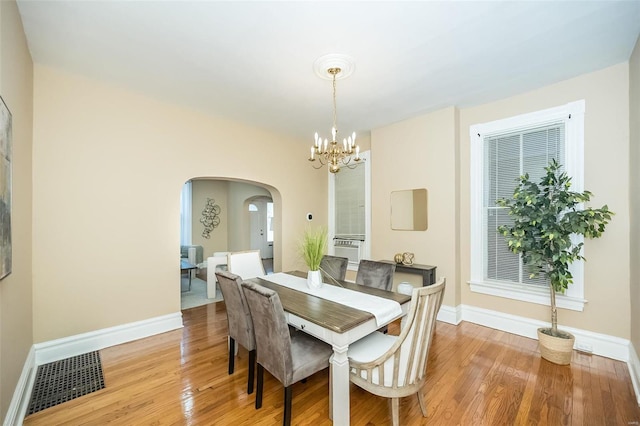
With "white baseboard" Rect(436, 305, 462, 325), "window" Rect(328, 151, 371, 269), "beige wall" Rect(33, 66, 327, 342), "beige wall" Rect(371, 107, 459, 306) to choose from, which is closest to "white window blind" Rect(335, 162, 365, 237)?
"window" Rect(328, 151, 371, 269)

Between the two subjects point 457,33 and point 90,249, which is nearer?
point 457,33

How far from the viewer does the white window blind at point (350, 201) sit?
4.95 metres

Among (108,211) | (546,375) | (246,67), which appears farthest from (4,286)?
(546,375)

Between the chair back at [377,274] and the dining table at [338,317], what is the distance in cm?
24

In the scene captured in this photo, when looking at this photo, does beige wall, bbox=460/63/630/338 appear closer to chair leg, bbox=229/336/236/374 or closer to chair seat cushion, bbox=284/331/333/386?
chair seat cushion, bbox=284/331/333/386

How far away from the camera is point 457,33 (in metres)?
2.15

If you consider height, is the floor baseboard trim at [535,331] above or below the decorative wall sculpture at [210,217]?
below

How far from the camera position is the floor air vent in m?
2.06

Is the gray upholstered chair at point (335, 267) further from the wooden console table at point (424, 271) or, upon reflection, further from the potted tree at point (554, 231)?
the potted tree at point (554, 231)

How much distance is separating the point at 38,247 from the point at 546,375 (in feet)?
16.3

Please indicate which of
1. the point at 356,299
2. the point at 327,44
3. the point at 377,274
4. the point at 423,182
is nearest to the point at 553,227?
the point at 423,182

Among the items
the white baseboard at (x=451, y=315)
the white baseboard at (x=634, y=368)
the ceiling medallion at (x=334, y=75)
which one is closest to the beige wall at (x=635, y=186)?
the white baseboard at (x=634, y=368)

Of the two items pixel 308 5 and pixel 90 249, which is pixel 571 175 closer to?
pixel 308 5

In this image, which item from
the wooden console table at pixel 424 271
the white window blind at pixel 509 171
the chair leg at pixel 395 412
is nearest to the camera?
the chair leg at pixel 395 412
